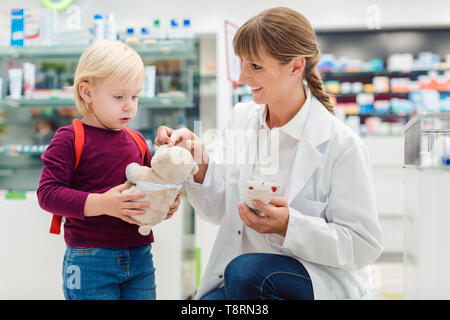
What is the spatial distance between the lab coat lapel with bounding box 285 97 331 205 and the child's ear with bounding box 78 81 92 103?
0.65 m

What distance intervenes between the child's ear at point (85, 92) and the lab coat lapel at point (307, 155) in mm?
Answer: 651

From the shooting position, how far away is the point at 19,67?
8.86 feet

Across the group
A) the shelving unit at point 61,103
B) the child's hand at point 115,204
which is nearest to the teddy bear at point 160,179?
the child's hand at point 115,204

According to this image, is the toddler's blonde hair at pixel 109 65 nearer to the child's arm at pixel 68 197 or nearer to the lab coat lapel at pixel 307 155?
the child's arm at pixel 68 197

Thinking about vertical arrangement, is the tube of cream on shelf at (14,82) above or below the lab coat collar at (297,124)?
above

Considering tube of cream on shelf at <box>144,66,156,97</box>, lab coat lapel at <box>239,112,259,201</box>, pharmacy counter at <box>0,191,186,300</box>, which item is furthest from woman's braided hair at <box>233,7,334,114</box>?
tube of cream on shelf at <box>144,66,156,97</box>

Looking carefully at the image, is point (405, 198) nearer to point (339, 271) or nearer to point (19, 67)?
point (339, 271)

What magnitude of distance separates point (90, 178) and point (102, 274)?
0.29 metres

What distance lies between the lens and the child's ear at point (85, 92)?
133 cm

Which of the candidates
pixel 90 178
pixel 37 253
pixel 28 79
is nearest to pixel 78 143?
pixel 90 178

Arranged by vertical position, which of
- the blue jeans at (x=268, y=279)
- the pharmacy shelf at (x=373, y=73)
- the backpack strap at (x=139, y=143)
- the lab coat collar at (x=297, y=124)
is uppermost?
the pharmacy shelf at (x=373, y=73)

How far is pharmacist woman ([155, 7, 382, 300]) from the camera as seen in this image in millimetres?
1241
